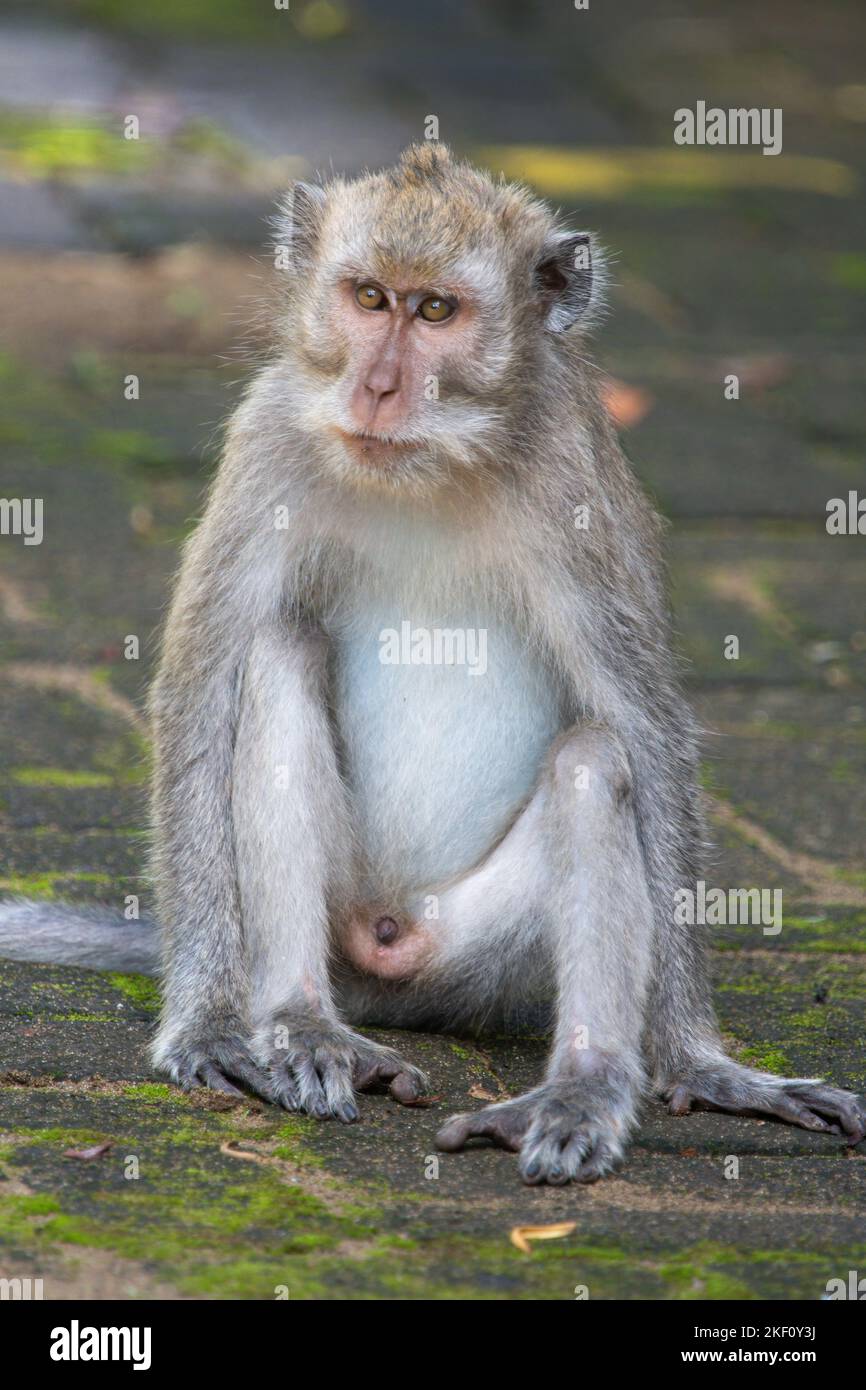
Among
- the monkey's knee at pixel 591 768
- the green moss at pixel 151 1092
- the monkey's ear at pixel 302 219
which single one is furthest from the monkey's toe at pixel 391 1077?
the monkey's ear at pixel 302 219

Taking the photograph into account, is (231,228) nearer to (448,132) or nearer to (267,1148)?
(448,132)

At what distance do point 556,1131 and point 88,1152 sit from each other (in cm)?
91

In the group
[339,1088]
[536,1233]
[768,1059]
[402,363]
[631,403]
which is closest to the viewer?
[536,1233]

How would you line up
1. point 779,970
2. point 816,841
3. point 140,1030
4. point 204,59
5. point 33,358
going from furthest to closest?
point 204,59, point 33,358, point 816,841, point 779,970, point 140,1030

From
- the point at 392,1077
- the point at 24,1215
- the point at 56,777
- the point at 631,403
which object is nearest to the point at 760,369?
the point at 631,403

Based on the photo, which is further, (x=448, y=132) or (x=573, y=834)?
(x=448, y=132)

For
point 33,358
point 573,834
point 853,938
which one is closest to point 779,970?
point 853,938

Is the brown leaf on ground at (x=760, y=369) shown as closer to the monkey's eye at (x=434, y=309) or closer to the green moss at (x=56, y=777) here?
the green moss at (x=56, y=777)

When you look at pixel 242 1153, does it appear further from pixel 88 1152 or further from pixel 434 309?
pixel 434 309

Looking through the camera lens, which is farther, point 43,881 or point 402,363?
point 43,881

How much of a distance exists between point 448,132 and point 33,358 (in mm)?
5303

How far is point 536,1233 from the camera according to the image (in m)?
3.85

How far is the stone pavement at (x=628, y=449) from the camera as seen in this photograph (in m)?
3.85

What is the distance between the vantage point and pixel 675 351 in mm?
11688
